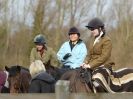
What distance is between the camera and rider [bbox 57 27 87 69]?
820 centimetres

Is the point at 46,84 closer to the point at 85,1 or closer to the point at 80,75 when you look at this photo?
→ the point at 80,75

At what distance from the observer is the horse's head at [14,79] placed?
667 centimetres

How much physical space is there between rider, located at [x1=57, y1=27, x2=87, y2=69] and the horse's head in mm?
1446

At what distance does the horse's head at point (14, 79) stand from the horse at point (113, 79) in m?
Result: 1.22

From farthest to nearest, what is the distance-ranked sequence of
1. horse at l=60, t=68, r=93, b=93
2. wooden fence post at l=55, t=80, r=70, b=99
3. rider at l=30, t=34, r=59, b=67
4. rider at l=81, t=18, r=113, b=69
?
rider at l=30, t=34, r=59, b=67
rider at l=81, t=18, r=113, b=69
horse at l=60, t=68, r=93, b=93
wooden fence post at l=55, t=80, r=70, b=99

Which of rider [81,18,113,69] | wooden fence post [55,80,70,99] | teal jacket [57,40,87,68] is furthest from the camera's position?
teal jacket [57,40,87,68]

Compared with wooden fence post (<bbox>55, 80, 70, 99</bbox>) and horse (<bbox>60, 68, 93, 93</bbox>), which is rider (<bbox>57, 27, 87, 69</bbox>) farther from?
wooden fence post (<bbox>55, 80, 70, 99</bbox>)

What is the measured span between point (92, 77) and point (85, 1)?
2840 cm

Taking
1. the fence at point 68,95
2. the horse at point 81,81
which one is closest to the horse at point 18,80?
the horse at point 81,81

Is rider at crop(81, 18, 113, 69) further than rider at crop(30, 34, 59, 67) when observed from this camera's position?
No

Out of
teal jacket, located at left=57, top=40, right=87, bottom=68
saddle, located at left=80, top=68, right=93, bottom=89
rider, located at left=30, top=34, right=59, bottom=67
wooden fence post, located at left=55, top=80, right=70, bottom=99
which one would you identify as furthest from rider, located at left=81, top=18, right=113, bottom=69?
rider, located at left=30, top=34, right=59, bottom=67

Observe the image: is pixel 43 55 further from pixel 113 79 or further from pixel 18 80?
pixel 113 79

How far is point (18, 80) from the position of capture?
6.84 m

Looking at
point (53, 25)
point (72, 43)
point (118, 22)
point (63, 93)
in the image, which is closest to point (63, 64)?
point (72, 43)
